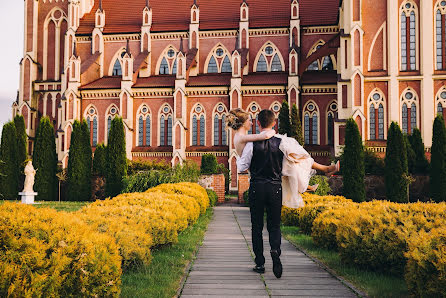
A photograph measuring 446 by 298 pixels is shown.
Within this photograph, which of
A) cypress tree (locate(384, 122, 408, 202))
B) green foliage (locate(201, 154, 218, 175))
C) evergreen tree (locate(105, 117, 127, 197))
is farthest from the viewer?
evergreen tree (locate(105, 117, 127, 197))

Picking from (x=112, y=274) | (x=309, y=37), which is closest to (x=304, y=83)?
(x=309, y=37)

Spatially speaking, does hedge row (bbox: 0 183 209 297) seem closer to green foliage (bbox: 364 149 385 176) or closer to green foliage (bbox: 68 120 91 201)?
green foliage (bbox: 364 149 385 176)

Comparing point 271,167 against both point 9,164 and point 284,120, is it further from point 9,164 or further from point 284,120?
point 9,164

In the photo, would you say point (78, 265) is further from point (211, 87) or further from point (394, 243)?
point (211, 87)

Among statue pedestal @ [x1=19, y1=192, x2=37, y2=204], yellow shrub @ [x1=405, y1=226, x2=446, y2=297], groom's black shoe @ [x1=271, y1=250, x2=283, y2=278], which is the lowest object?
statue pedestal @ [x1=19, y1=192, x2=37, y2=204]

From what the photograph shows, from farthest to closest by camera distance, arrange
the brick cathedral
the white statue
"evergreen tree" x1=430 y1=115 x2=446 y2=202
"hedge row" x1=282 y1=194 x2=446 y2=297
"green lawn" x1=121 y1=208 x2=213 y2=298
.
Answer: the brick cathedral, the white statue, "evergreen tree" x1=430 y1=115 x2=446 y2=202, "green lawn" x1=121 y1=208 x2=213 y2=298, "hedge row" x1=282 y1=194 x2=446 y2=297

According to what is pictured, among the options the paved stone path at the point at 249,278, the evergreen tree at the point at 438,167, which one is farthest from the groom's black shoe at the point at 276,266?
the evergreen tree at the point at 438,167

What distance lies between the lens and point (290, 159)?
5375mm

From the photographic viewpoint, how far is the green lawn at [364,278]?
4.66m

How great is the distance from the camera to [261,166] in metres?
5.40

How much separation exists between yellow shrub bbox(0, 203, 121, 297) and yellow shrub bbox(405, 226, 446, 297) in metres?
2.66

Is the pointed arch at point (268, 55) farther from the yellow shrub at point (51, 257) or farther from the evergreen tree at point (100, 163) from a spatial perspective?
the yellow shrub at point (51, 257)

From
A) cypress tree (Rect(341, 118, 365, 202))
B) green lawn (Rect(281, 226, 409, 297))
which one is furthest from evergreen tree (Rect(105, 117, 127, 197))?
green lawn (Rect(281, 226, 409, 297))

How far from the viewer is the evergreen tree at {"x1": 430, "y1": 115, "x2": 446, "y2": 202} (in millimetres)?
20281
